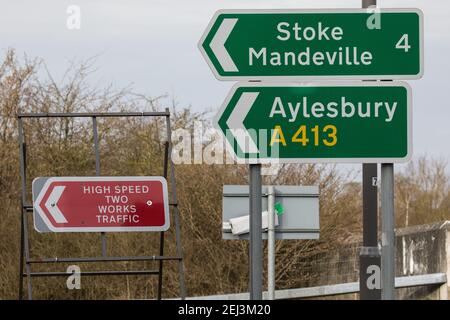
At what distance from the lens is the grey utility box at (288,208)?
12297mm

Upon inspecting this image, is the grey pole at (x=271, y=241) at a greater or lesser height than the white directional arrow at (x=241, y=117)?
lesser

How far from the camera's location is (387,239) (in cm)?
554

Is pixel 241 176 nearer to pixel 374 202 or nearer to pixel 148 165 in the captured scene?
pixel 148 165

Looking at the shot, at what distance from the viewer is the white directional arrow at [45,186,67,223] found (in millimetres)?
10688

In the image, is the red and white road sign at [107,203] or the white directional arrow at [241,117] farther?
the red and white road sign at [107,203]

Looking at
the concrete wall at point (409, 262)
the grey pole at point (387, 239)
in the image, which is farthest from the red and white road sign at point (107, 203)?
the concrete wall at point (409, 262)

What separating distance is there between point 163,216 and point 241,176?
718cm

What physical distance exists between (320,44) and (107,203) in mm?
5281

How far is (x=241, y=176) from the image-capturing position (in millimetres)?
17750

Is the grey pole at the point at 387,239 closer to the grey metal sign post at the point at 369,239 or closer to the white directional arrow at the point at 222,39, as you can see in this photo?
the white directional arrow at the point at 222,39

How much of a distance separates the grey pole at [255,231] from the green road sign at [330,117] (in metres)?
0.16

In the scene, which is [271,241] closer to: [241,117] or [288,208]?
[288,208]

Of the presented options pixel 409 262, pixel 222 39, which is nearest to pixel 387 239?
pixel 222 39
